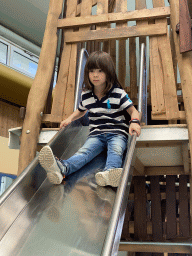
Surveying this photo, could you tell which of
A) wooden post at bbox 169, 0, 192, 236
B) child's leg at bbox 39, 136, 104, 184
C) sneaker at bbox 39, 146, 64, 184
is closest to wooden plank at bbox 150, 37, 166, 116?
wooden post at bbox 169, 0, 192, 236

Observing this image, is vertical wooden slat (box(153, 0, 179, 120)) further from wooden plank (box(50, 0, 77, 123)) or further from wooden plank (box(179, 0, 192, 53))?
wooden plank (box(50, 0, 77, 123))

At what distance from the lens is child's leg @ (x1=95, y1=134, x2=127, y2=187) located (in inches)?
78.3

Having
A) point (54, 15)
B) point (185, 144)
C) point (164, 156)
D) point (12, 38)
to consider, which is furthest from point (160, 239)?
point (12, 38)

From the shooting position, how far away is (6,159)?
7.53 meters

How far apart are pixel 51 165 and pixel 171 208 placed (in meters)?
2.67

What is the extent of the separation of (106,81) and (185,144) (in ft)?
3.33

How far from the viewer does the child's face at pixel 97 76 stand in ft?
7.89

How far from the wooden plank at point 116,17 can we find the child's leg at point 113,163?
1.57 metres

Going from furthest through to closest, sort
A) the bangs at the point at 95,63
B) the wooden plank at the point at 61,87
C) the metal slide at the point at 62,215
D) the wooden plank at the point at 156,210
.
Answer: the wooden plank at the point at 156,210, the wooden plank at the point at 61,87, the bangs at the point at 95,63, the metal slide at the point at 62,215

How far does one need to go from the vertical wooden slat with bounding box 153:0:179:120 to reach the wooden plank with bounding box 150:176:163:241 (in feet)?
5.99

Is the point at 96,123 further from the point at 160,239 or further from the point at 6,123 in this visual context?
the point at 6,123

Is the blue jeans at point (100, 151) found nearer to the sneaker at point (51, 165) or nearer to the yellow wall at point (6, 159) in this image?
the sneaker at point (51, 165)

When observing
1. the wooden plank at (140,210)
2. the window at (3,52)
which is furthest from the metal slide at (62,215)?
the window at (3,52)

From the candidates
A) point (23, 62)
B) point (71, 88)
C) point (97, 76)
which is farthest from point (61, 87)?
point (23, 62)
